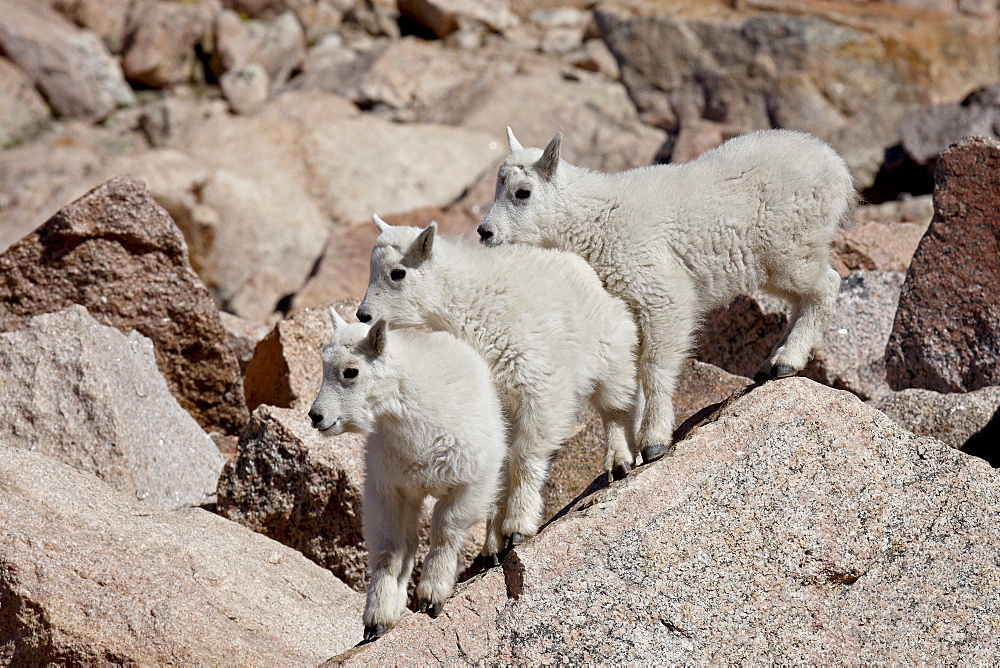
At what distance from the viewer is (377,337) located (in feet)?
21.2

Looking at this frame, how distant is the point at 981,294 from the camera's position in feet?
32.1

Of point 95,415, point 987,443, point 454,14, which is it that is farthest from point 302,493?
point 454,14

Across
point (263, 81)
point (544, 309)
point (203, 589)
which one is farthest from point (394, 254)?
point (263, 81)

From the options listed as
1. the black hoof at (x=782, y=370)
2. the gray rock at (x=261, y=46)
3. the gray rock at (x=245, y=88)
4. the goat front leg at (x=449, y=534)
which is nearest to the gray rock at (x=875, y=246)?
the black hoof at (x=782, y=370)

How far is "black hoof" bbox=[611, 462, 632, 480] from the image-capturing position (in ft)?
23.9

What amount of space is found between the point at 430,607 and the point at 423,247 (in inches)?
90.8

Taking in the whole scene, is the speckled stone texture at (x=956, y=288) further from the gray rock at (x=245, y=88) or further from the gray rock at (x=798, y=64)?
the gray rock at (x=245, y=88)

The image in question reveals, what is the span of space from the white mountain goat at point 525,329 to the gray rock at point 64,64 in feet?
68.1

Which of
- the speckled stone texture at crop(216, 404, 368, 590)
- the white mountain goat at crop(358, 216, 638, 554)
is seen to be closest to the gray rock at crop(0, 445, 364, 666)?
the speckled stone texture at crop(216, 404, 368, 590)

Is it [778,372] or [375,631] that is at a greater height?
[778,372]

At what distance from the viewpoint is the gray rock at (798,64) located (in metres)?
23.9

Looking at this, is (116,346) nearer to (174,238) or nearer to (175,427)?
(175,427)

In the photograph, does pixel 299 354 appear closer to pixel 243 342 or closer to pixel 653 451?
pixel 243 342

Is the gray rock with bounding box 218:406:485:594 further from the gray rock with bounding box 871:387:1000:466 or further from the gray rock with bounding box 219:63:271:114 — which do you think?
the gray rock with bounding box 219:63:271:114
